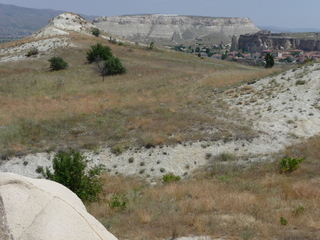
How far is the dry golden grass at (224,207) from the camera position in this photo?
255 inches

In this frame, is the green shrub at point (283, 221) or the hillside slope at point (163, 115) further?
the hillside slope at point (163, 115)

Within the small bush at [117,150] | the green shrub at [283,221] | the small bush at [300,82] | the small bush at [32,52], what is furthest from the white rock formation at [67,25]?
the green shrub at [283,221]

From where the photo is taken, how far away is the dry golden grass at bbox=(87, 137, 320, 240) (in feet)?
21.3

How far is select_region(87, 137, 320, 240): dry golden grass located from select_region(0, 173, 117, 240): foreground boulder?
7.33 feet

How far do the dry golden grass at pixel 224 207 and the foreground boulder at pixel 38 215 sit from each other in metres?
2.23

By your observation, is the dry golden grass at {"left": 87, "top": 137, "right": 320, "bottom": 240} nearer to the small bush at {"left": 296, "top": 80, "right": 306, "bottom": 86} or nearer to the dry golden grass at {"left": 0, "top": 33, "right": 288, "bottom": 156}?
the dry golden grass at {"left": 0, "top": 33, "right": 288, "bottom": 156}

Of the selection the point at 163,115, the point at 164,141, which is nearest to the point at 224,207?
the point at 164,141

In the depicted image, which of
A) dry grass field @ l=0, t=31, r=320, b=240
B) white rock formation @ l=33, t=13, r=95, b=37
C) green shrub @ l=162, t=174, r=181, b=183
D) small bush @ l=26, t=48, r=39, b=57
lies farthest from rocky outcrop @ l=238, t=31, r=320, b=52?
green shrub @ l=162, t=174, r=181, b=183

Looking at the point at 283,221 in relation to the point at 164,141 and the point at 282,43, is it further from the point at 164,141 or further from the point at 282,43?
the point at 282,43

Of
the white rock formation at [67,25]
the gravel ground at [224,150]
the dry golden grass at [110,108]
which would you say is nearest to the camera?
the gravel ground at [224,150]

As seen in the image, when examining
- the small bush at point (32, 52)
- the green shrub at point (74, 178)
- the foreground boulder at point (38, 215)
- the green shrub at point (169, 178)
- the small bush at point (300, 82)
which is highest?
the small bush at point (32, 52)

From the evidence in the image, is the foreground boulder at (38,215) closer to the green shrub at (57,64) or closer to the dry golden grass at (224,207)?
the dry golden grass at (224,207)

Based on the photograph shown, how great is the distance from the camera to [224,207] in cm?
784

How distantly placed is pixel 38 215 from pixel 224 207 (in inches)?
204
